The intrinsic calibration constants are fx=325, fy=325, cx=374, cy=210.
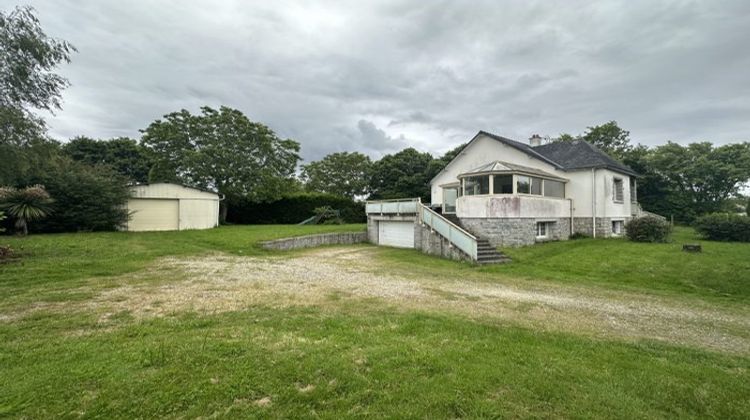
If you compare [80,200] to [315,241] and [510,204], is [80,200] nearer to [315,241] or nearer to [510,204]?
[315,241]

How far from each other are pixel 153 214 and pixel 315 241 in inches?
436

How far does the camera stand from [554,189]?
1853 centimetres

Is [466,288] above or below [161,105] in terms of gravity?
below

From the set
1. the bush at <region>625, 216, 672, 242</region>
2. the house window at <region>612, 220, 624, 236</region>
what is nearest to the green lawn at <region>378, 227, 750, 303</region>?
the bush at <region>625, 216, 672, 242</region>

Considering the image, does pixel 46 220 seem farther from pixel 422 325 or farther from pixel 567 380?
pixel 567 380

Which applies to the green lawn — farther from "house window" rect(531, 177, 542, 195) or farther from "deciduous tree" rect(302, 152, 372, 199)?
"deciduous tree" rect(302, 152, 372, 199)

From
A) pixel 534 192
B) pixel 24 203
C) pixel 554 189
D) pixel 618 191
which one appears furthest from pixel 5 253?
pixel 618 191

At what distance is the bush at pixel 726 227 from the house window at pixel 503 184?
12.3 meters

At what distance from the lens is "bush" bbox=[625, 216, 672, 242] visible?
16.6 meters

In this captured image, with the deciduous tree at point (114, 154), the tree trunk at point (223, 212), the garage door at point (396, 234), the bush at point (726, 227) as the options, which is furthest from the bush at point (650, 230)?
the deciduous tree at point (114, 154)

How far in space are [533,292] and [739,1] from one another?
32.3 ft

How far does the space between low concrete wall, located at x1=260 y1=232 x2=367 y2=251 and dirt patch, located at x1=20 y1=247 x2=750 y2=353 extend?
500cm

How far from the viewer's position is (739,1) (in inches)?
350

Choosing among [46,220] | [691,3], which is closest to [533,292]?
[691,3]
